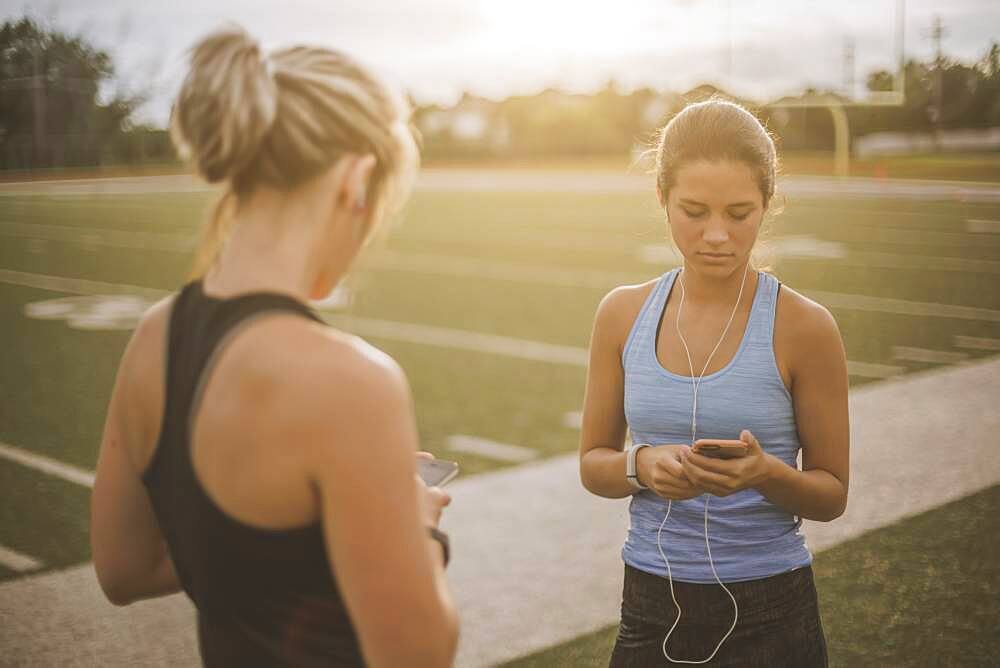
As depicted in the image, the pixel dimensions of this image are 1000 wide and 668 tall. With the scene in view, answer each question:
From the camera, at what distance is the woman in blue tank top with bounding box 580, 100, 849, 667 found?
7.38 ft

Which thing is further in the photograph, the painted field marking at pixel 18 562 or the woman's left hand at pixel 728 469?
the painted field marking at pixel 18 562

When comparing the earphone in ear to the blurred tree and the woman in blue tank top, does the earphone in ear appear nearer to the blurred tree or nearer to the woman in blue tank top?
the woman in blue tank top

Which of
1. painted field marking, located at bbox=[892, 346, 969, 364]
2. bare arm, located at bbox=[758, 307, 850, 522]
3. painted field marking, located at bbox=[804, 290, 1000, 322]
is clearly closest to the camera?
bare arm, located at bbox=[758, 307, 850, 522]

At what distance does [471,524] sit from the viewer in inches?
211

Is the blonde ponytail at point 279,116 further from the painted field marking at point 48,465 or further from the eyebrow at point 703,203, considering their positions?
the painted field marking at point 48,465

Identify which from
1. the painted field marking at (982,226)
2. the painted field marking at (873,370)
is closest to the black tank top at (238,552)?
the painted field marking at (873,370)

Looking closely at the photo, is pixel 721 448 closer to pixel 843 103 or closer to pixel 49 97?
pixel 49 97

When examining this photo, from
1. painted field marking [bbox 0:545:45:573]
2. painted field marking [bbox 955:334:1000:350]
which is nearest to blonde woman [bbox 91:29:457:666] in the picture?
painted field marking [bbox 0:545:45:573]

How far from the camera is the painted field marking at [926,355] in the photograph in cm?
924

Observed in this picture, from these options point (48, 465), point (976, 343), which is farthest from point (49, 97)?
point (976, 343)

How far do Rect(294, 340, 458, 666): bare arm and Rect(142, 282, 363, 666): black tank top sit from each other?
6cm

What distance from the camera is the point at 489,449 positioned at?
22.6 ft

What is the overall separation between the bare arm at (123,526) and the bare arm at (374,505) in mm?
385

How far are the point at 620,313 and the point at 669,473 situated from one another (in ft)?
1.51
